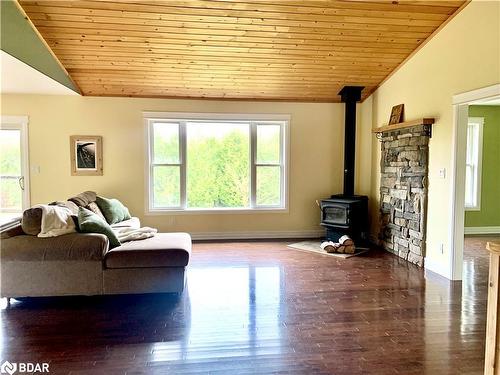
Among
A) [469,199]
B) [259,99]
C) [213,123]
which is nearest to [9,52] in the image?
[213,123]

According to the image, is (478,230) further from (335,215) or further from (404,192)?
(335,215)

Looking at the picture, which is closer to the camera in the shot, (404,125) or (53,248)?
(53,248)

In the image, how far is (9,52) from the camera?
355 centimetres

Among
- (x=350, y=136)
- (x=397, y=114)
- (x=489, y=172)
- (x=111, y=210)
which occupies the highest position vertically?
(x=397, y=114)

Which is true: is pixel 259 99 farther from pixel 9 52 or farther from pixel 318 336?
pixel 318 336

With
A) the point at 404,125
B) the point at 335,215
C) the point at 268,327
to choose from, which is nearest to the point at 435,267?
the point at 335,215

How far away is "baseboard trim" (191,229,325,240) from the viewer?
6198 mm

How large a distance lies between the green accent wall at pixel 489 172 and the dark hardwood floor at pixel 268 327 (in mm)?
2861

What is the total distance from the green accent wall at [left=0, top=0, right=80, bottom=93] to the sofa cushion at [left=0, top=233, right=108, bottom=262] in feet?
6.01

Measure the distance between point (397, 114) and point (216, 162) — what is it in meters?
2.97

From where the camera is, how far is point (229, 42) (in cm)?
Result: 448

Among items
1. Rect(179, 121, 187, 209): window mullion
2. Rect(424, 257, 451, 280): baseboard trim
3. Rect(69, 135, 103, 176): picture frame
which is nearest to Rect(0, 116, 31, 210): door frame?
Rect(69, 135, 103, 176): picture frame

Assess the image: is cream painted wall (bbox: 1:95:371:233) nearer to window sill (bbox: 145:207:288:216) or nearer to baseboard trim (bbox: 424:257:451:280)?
window sill (bbox: 145:207:288:216)

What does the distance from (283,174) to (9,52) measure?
422cm
